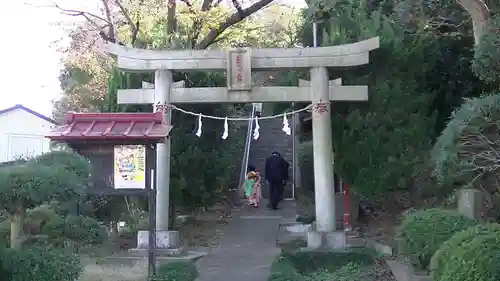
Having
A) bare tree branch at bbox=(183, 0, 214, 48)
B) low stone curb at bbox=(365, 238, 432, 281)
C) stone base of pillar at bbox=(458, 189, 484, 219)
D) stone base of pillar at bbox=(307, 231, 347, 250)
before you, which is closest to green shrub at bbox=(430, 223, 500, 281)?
low stone curb at bbox=(365, 238, 432, 281)

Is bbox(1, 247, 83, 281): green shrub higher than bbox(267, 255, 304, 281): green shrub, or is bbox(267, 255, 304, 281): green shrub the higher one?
bbox(1, 247, 83, 281): green shrub

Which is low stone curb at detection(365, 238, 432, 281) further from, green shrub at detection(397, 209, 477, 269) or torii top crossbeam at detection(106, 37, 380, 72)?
torii top crossbeam at detection(106, 37, 380, 72)

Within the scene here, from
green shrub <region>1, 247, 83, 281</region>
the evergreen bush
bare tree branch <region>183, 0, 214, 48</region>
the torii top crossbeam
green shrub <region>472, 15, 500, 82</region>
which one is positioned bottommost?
green shrub <region>1, 247, 83, 281</region>

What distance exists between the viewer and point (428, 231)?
7770mm

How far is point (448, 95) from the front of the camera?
13664mm

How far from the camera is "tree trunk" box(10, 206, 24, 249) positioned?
24.6ft

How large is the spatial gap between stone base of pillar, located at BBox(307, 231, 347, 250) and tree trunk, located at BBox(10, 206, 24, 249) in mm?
5959

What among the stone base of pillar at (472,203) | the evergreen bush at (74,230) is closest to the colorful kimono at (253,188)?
the evergreen bush at (74,230)

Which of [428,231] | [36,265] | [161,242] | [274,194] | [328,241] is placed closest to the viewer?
[36,265]

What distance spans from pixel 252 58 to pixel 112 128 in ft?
13.6

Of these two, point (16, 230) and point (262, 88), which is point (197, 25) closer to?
point (262, 88)

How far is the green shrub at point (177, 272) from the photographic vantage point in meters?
9.34

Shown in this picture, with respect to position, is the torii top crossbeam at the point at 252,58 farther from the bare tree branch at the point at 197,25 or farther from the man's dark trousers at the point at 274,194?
A: the bare tree branch at the point at 197,25

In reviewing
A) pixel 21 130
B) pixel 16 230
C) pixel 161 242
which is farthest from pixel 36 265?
pixel 21 130
